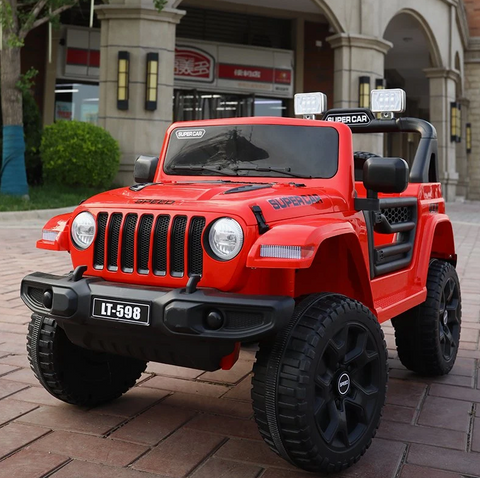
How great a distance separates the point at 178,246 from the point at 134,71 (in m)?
13.4

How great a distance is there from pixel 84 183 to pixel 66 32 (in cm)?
793

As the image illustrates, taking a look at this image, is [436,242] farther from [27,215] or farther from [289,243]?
[27,215]

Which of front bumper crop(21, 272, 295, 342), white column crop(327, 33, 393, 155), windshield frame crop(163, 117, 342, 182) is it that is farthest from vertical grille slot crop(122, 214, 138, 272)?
white column crop(327, 33, 393, 155)

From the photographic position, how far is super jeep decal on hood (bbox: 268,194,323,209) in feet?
9.80

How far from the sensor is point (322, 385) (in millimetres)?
2766

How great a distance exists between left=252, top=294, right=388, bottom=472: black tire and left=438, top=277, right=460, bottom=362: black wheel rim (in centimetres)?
146

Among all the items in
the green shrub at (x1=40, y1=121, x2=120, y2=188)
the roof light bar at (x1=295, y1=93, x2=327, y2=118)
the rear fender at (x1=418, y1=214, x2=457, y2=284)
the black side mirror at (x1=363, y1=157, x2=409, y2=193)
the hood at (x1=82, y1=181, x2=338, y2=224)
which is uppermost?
the green shrub at (x1=40, y1=121, x2=120, y2=188)

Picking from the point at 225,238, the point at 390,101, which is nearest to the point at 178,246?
the point at 225,238

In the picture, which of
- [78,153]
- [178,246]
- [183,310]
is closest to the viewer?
[183,310]

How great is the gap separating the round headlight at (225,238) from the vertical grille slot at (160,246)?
21 cm

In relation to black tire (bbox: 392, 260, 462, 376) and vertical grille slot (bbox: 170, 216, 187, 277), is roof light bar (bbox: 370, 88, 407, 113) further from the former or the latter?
vertical grille slot (bbox: 170, 216, 187, 277)

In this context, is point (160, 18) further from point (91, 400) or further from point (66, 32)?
point (91, 400)

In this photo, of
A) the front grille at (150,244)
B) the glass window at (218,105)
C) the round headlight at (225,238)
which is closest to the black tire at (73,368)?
the front grille at (150,244)

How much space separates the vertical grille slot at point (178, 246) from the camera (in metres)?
2.89
